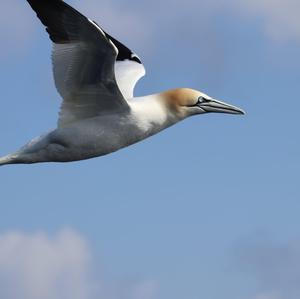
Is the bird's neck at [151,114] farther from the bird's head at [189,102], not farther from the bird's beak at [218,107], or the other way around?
the bird's beak at [218,107]

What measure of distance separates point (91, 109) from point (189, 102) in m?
1.64

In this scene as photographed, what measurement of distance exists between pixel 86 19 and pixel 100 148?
2.33m

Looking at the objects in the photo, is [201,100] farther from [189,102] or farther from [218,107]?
[218,107]

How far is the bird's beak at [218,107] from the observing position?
19141 mm

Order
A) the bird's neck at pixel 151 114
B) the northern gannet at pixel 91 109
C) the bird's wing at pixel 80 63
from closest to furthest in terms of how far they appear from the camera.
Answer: the bird's wing at pixel 80 63 < the northern gannet at pixel 91 109 < the bird's neck at pixel 151 114

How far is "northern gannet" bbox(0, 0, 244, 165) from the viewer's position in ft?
57.4

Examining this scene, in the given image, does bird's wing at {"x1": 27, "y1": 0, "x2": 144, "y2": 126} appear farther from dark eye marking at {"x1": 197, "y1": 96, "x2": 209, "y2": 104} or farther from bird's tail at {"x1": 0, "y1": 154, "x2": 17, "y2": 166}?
dark eye marking at {"x1": 197, "y1": 96, "x2": 209, "y2": 104}

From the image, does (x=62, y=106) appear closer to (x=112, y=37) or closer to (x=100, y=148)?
(x=100, y=148)

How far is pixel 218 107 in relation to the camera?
63.6ft

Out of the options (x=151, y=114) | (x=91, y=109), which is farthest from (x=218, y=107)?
(x=91, y=109)

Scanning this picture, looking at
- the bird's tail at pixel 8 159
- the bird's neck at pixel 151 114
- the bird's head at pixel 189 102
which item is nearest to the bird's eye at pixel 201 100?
the bird's head at pixel 189 102

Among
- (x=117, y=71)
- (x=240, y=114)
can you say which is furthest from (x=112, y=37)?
(x=240, y=114)

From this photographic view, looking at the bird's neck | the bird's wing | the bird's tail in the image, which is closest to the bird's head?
the bird's neck

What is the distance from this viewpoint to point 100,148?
715 inches
